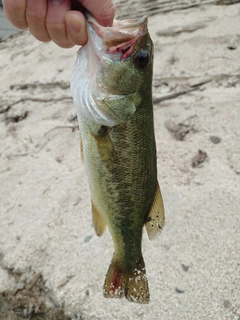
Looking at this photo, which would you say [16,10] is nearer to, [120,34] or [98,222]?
[120,34]

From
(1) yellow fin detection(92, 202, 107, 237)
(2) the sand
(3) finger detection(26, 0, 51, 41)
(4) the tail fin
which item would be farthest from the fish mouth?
(2) the sand

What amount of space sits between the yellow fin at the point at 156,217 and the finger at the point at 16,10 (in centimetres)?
88

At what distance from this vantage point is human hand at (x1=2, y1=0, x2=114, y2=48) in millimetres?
1518

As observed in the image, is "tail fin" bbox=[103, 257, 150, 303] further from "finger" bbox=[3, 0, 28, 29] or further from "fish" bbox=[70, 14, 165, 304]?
"finger" bbox=[3, 0, 28, 29]

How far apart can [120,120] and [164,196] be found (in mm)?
1454

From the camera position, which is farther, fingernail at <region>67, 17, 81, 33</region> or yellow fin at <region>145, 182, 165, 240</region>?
yellow fin at <region>145, 182, 165, 240</region>

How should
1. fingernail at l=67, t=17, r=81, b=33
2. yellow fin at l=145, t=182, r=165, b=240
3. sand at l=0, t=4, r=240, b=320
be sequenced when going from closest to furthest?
fingernail at l=67, t=17, r=81, b=33 < yellow fin at l=145, t=182, r=165, b=240 < sand at l=0, t=4, r=240, b=320

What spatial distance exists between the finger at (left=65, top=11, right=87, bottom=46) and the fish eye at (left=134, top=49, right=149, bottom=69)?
223 millimetres

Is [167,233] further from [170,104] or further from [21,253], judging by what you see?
[170,104]

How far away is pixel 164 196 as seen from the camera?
304 cm

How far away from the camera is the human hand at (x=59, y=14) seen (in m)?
1.52

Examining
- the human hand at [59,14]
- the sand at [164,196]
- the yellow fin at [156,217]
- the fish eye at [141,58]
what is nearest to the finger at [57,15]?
the human hand at [59,14]

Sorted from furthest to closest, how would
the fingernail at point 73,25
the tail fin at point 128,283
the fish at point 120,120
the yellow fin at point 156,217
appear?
the tail fin at point 128,283
the yellow fin at point 156,217
the fish at point 120,120
the fingernail at point 73,25

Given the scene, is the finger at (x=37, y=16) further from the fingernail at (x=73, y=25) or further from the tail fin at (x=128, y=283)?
the tail fin at (x=128, y=283)
